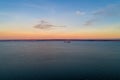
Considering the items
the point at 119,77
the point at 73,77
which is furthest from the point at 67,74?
the point at 119,77

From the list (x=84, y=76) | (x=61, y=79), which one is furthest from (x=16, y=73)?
(x=84, y=76)

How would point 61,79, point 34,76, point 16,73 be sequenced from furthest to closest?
point 16,73 < point 34,76 < point 61,79

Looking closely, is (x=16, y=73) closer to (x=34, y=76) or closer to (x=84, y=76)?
(x=34, y=76)

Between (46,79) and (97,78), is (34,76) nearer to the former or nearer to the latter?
(46,79)

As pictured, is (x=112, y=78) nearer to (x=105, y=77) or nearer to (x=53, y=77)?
(x=105, y=77)

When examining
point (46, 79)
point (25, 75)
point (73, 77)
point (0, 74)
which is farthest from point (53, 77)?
point (0, 74)

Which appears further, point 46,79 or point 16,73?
point 16,73

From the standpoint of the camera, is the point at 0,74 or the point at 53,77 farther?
the point at 0,74

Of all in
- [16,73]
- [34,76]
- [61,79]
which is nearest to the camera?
[61,79]
